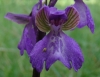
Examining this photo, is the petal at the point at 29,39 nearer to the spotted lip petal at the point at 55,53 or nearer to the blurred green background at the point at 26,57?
the spotted lip petal at the point at 55,53

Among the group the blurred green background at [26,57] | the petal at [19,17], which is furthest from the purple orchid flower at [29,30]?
the blurred green background at [26,57]

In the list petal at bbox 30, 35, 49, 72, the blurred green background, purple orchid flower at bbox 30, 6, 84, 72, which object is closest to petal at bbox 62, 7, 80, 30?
purple orchid flower at bbox 30, 6, 84, 72

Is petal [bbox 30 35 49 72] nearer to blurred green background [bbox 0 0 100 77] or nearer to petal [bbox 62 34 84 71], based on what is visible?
petal [bbox 62 34 84 71]

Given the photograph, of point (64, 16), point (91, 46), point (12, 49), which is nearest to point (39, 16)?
point (64, 16)

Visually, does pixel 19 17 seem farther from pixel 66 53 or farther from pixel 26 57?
pixel 26 57

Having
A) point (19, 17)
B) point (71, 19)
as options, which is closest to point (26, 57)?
point (19, 17)

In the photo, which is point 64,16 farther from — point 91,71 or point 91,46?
point 91,46

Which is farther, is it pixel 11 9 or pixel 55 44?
pixel 11 9

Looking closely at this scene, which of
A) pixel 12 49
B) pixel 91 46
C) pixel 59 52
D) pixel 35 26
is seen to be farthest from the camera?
pixel 91 46
